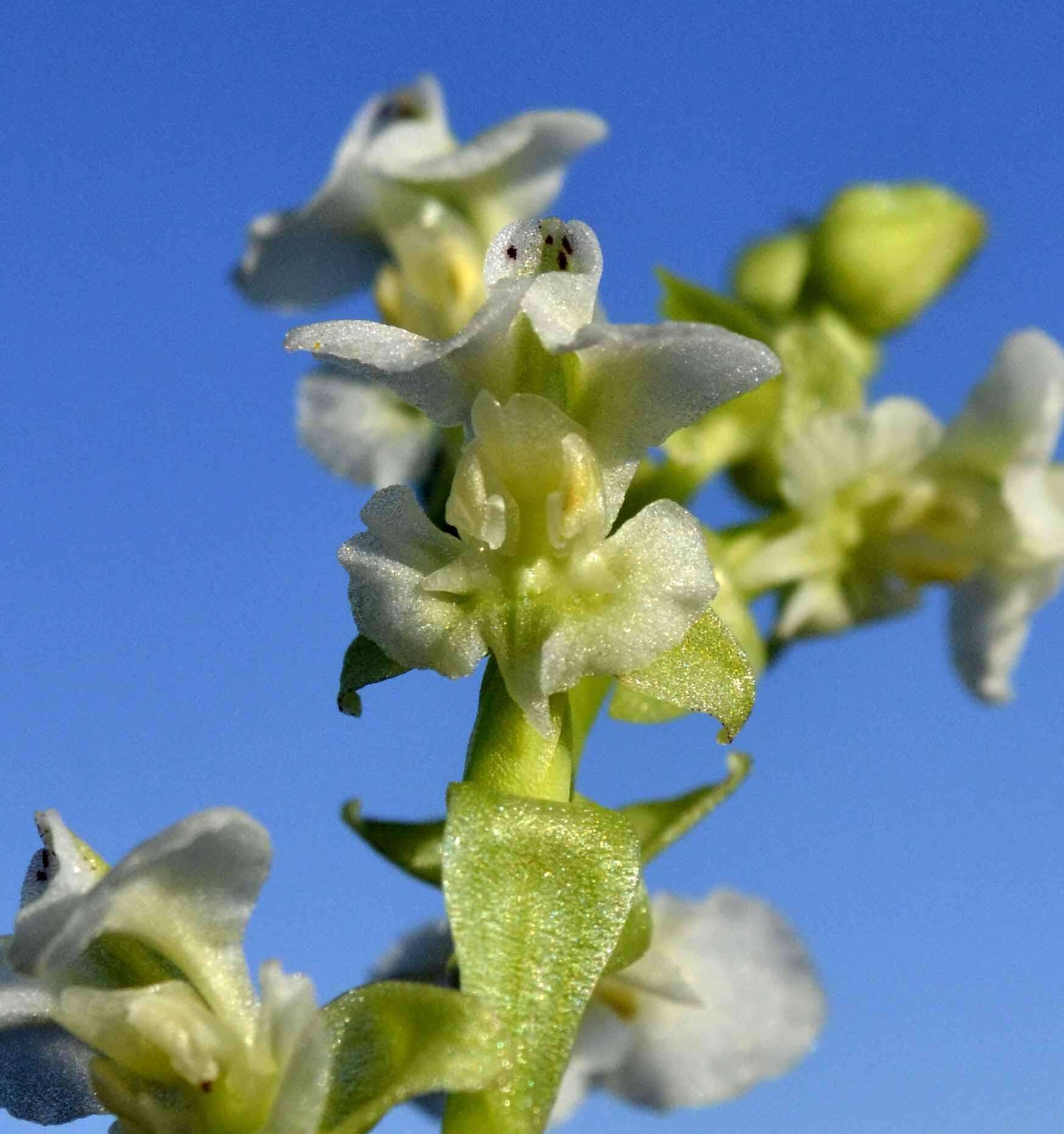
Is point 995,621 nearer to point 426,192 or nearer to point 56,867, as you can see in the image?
point 426,192

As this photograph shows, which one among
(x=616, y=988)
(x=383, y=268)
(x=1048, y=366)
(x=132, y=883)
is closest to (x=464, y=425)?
(x=132, y=883)

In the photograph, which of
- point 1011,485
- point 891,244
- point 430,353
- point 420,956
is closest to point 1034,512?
point 1011,485

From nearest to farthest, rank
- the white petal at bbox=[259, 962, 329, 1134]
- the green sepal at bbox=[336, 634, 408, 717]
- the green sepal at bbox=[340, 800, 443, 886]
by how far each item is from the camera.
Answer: the white petal at bbox=[259, 962, 329, 1134] < the green sepal at bbox=[336, 634, 408, 717] < the green sepal at bbox=[340, 800, 443, 886]

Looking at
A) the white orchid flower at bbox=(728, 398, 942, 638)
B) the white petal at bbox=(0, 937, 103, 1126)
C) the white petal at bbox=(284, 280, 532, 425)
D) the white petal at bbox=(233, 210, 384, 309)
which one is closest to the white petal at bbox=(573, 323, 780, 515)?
the white petal at bbox=(284, 280, 532, 425)

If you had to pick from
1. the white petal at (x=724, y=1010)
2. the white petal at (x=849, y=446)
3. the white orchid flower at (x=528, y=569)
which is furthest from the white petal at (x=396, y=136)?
the white orchid flower at (x=528, y=569)

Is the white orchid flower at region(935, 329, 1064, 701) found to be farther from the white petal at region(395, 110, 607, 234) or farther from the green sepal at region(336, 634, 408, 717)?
the green sepal at region(336, 634, 408, 717)

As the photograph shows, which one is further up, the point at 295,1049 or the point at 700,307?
the point at 700,307
